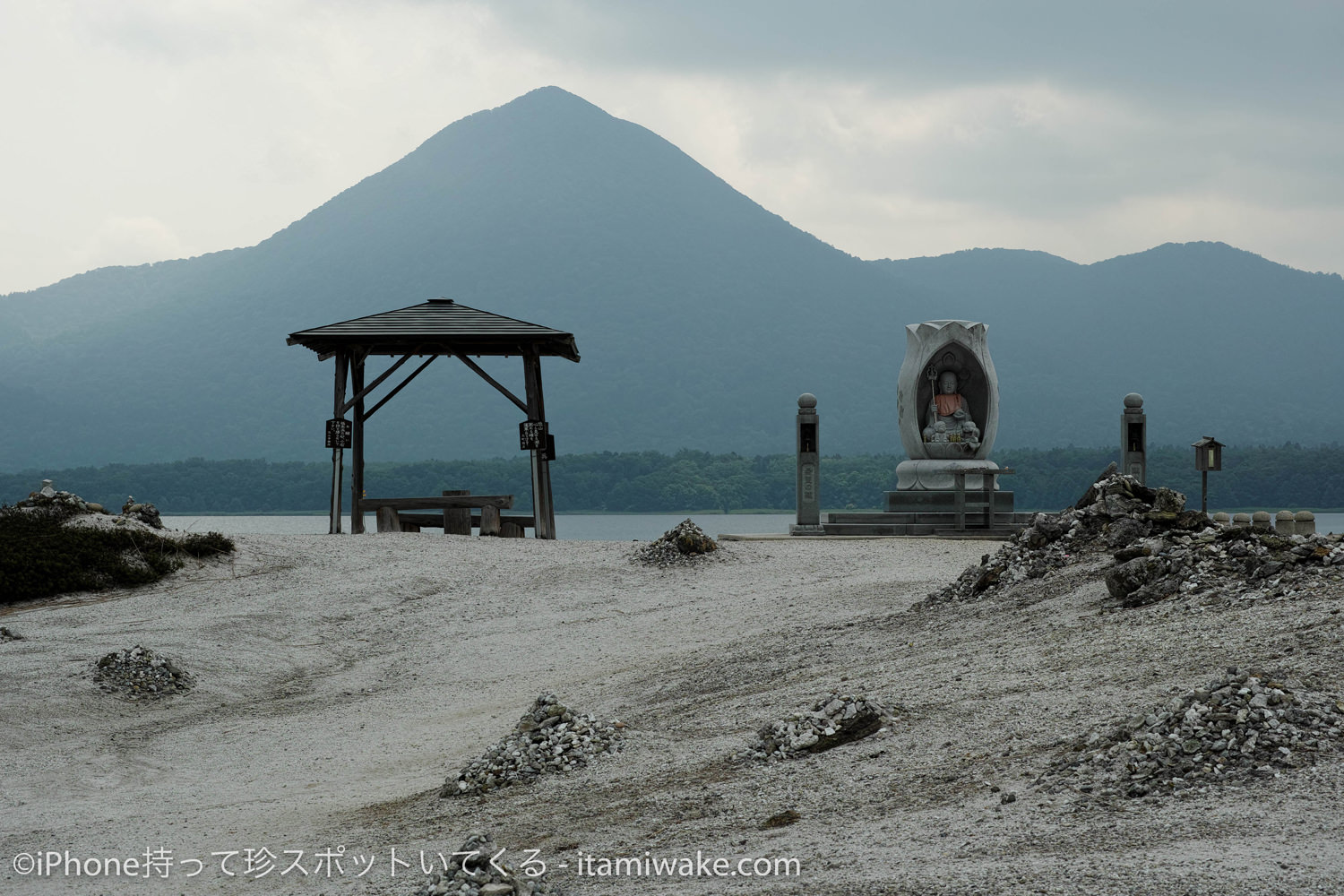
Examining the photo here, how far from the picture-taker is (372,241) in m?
183

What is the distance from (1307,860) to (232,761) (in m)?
6.23

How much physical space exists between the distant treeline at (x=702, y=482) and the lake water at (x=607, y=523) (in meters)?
1.12

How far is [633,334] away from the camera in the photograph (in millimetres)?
156125

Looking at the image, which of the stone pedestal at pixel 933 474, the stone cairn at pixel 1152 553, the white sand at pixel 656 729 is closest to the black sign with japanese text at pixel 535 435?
the white sand at pixel 656 729

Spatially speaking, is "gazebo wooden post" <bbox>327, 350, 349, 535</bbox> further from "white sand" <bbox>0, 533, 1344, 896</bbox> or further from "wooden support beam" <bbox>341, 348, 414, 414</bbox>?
"white sand" <bbox>0, 533, 1344, 896</bbox>

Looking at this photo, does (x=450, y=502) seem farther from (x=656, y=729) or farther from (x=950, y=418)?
(x=656, y=729)

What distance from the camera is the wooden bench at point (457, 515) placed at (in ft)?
60.1

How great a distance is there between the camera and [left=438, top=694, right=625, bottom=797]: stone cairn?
643cm

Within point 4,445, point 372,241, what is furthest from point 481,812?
point 372,241

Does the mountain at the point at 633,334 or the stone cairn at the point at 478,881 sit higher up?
the mountain at the point at 633,334

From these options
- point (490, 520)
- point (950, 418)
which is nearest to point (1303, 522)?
point (950, 418)

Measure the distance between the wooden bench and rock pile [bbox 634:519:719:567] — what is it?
3727 millimetres

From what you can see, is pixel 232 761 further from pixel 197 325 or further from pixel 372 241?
pixel 372 241

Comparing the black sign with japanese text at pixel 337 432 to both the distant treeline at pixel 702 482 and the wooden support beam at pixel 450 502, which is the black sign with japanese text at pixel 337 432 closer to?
the wooden support beam at pixel 450 502
